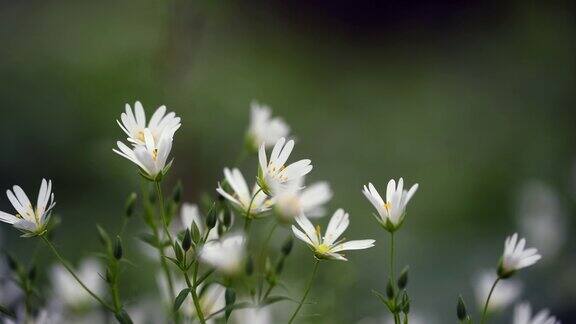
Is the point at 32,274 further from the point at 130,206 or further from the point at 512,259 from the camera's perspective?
the point at 512,259

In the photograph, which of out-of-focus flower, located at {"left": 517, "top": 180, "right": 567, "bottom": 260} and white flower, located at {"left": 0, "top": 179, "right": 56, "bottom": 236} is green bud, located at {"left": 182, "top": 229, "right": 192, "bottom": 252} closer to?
white flower, located at {"left": 0, "top": 179, "right": 56, "bottom": 236}

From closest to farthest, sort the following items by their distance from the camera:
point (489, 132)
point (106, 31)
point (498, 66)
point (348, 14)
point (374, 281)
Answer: point (374, 281) < point (489, 132) < point (106, 31) < point (498, 66) < point (348, 14)

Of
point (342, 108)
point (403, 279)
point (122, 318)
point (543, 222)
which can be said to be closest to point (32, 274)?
point (122, 318)

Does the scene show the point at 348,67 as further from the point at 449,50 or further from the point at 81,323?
the point at 81,323

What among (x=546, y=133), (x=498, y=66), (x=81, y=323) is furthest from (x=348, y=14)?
(x=81, y=323)

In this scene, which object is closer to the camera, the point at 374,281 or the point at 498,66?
the point at 374,281

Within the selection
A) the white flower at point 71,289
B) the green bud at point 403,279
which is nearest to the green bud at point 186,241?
the green bud at point 403,279
